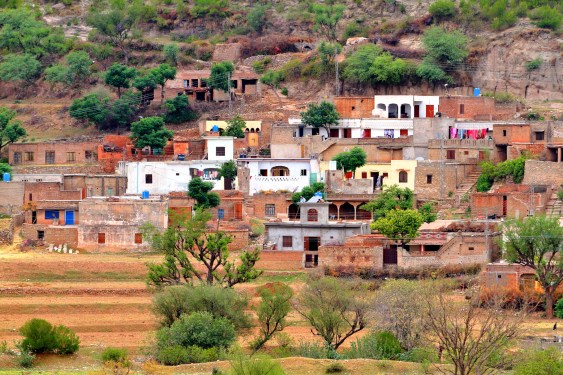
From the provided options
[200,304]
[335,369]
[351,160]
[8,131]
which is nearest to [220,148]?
[351,160]

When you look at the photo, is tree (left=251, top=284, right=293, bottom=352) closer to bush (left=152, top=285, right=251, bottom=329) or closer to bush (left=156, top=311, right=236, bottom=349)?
bush (left=152, top=285, right=251, bottom=329)

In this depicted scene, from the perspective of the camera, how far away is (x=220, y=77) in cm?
8125

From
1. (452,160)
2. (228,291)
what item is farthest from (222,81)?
(228,291)

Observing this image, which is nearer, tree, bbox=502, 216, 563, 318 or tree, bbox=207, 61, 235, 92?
tree, bbox=502, 216, 563, 318

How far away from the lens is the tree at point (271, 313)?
54.1 m

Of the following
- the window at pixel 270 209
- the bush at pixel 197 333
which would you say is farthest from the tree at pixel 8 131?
the bush at pixel 197 333

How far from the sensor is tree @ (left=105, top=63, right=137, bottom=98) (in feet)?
265

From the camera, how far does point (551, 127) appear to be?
240 feet

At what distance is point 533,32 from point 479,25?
276 centimetres

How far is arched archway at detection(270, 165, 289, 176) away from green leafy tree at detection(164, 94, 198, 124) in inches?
300

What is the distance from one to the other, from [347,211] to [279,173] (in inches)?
158

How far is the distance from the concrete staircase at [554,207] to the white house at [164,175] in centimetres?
1217

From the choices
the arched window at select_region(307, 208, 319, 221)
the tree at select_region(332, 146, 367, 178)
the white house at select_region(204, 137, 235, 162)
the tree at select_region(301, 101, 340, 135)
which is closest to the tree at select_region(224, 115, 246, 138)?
the white house at select_region(204, 137, 235, 162)

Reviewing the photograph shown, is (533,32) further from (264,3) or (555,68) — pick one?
(264,3)
